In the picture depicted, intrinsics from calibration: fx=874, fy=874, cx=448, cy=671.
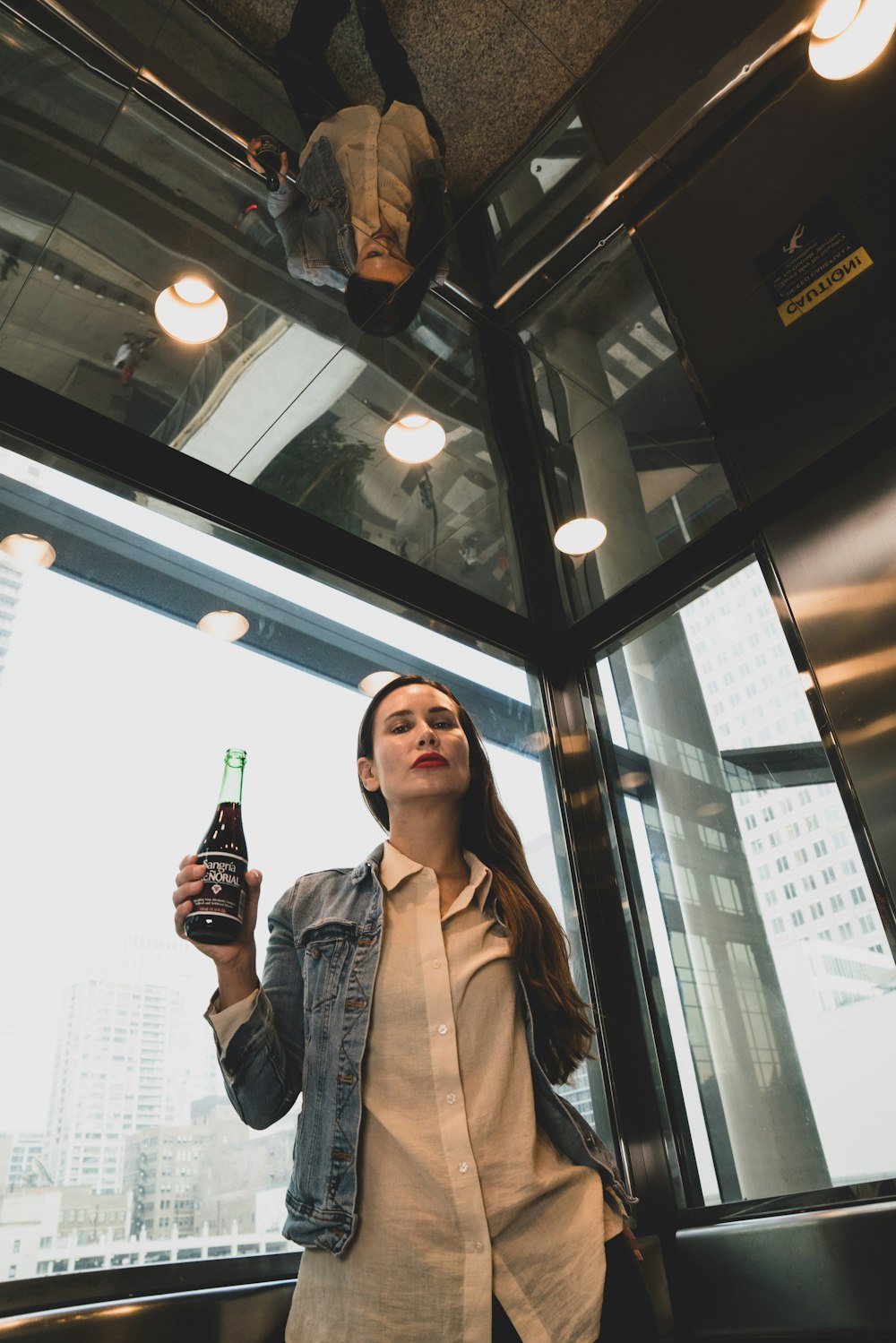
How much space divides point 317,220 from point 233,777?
1.59 m

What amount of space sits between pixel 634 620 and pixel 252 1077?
76.3 inches

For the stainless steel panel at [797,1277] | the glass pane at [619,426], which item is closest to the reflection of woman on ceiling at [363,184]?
the glass pane at [619,426]

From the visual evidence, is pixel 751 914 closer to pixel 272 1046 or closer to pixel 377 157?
pixel 272 1046

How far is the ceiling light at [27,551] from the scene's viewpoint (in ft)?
6.40

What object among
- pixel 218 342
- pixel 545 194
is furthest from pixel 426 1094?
pixel 545 194

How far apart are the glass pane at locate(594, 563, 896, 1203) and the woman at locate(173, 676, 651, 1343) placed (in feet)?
2.93

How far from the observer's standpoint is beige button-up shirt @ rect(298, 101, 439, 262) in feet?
7.73

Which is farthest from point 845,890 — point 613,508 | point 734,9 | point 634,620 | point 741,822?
point 734,9

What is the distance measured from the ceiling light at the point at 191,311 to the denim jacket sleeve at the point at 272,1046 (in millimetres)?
1554

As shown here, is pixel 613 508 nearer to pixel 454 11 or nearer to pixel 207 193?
pixel 207 193

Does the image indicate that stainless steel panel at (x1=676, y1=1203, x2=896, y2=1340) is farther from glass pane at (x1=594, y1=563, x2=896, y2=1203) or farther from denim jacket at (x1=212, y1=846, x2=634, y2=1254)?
denim jacket at (x1=212, y1=846, x2=634, y2=1254)

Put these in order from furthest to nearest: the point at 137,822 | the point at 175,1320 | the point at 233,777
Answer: the point at 137,822 < the point at 233,777 < the point at 175,1320

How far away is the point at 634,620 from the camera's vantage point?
2.82m

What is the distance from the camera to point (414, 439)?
2674 millimetres
